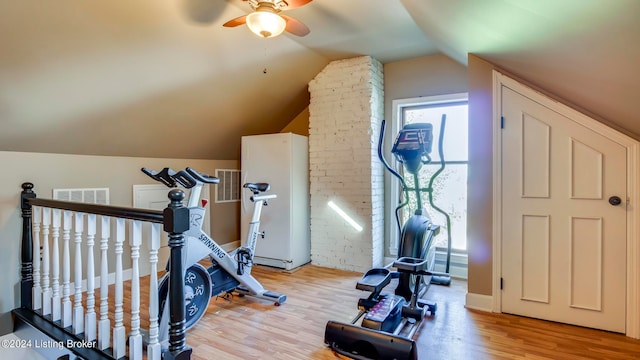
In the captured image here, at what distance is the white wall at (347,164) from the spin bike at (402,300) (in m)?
1.03

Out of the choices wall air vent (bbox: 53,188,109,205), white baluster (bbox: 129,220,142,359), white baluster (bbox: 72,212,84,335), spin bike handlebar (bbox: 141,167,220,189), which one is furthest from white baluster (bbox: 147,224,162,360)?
wall air vent (bbox: 53,188,109,205)

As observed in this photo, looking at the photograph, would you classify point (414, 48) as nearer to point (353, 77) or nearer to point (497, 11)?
point (353, 77)

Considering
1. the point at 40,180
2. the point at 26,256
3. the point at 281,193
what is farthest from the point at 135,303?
the point at 281,193

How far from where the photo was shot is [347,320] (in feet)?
9.07

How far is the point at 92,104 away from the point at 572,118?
393 centimetres

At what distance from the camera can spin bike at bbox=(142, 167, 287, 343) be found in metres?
2.33

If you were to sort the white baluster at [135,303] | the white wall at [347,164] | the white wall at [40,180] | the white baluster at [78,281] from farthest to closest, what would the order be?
the white wall at [347,164], the white wall at [40,180], the white baluster at [78,281], the white baluster at [135,303]

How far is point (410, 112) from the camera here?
422 centimetres

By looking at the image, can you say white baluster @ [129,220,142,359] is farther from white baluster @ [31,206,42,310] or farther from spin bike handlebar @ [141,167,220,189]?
white baluster @ [31,206,42,310]

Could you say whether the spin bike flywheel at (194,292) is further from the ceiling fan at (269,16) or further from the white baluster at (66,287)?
the ceiling fan at (269,16)

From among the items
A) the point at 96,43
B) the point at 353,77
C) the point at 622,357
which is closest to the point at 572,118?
the point at 622,357

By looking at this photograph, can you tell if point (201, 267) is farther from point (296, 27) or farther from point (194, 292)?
point (296, 27)

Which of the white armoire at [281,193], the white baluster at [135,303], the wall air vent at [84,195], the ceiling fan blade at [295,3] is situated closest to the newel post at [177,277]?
the white baluster at [135,303]

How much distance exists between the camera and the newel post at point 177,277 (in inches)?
68.2
